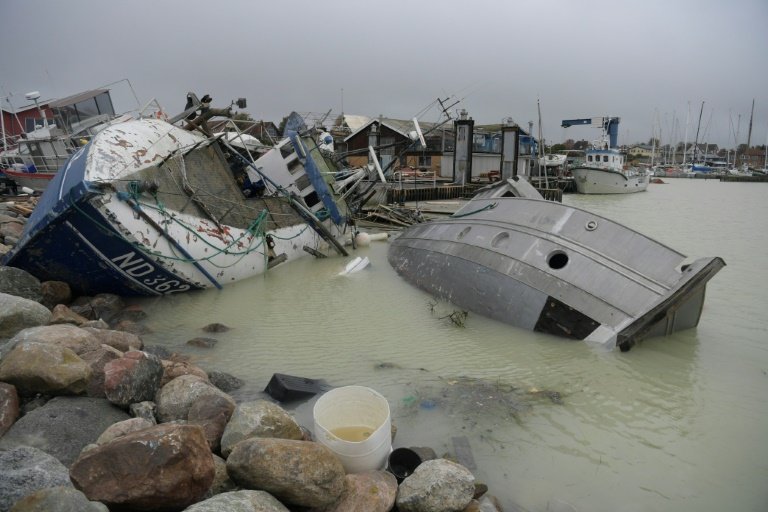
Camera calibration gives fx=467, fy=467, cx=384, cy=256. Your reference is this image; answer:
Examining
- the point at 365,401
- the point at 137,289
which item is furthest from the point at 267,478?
the point at 137,289

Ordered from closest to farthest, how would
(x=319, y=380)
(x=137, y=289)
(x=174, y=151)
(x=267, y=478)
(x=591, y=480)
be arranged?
(x=267, y=478), (x=591, y=480), (x=319, y=380), (x=137, y=289), (x=174, y=151)

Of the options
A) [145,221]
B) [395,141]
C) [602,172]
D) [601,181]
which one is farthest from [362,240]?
[601,181]

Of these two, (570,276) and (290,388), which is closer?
(290,388)

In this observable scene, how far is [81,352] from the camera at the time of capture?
5051mm

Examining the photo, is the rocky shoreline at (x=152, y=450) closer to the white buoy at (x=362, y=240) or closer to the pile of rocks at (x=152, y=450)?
the pile of rocks at (x=152, y=450)

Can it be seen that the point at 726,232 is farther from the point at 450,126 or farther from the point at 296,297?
the point at 450,126

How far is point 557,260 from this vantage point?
8.64m

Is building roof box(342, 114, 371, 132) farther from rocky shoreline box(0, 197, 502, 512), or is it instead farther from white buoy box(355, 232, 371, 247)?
rocky shoreline box(0, 197, 502, 512)

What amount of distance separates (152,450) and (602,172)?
48692mm

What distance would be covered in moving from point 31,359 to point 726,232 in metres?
26.3

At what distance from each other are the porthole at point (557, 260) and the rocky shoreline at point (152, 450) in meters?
5.13

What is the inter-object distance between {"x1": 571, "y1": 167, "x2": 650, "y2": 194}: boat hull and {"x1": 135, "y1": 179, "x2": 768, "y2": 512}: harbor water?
36.7 metres

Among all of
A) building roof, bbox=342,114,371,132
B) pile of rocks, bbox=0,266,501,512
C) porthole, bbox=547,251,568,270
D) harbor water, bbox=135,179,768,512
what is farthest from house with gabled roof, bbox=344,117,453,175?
pile of rocks, bbox=0,266,501,512

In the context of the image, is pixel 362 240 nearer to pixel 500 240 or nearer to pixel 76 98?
pixel 500 240
